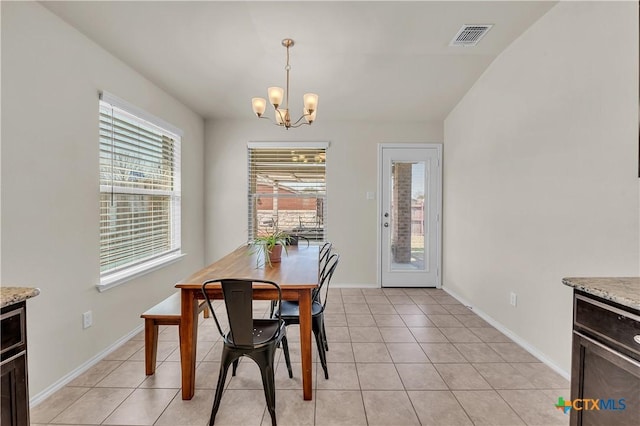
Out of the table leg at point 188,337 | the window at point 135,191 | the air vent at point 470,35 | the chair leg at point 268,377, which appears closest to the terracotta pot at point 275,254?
the table leg at point 188,337

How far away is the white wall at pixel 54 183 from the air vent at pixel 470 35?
2.93 meters

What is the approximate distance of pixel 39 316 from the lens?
6.09 ft

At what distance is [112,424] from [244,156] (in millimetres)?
3318

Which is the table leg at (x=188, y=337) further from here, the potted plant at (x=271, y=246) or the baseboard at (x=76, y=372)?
the baseboard at (x=76, y=372)

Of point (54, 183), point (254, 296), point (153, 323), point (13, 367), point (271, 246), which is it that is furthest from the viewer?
point (271, 246)

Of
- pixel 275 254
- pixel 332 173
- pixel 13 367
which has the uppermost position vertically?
pixel 332 173

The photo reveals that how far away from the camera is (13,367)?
3.80ft

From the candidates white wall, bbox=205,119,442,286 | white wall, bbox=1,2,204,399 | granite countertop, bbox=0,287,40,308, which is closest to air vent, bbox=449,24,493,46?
white wall, bbox=205,119,442,286

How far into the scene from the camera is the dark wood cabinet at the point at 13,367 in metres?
1.12

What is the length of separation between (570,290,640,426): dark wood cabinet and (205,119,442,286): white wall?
10.0ft

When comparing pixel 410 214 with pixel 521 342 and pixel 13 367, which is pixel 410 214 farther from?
pixel 13 367

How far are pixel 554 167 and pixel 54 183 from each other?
3518 millimetres

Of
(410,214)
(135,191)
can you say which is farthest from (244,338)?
(410,214)

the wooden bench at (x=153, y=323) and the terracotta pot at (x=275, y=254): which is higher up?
the terracotta pot at (x=275, y=254)
